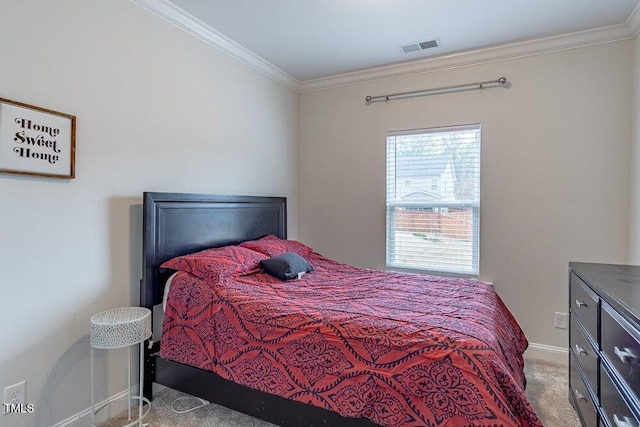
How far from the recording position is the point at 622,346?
50.6 inches

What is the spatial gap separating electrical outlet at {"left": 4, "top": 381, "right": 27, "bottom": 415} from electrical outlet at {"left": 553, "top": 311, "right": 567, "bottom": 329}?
363 centimetres

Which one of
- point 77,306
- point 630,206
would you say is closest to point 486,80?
point 630,206

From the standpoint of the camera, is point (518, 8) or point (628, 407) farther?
point (518, 8)

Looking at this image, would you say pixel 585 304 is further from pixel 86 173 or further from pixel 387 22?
pixel 86 173

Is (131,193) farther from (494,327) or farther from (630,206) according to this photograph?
(630,206)

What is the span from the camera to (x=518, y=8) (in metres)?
2.41

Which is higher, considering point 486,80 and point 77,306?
point 486,80

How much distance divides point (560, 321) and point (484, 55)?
7.78 ft

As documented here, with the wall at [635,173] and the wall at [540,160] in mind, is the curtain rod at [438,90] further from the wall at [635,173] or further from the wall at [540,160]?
the wall at [635,173]

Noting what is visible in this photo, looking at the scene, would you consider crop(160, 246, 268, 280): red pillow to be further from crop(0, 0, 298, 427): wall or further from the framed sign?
the framed sign

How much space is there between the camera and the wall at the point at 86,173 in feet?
5.59

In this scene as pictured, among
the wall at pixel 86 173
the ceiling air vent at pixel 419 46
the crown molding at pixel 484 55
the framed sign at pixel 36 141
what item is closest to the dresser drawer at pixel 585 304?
the crown molding at pixel 484 55

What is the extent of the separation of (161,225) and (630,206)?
3444 mm

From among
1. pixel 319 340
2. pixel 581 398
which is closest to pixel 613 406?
pixel 581 398
